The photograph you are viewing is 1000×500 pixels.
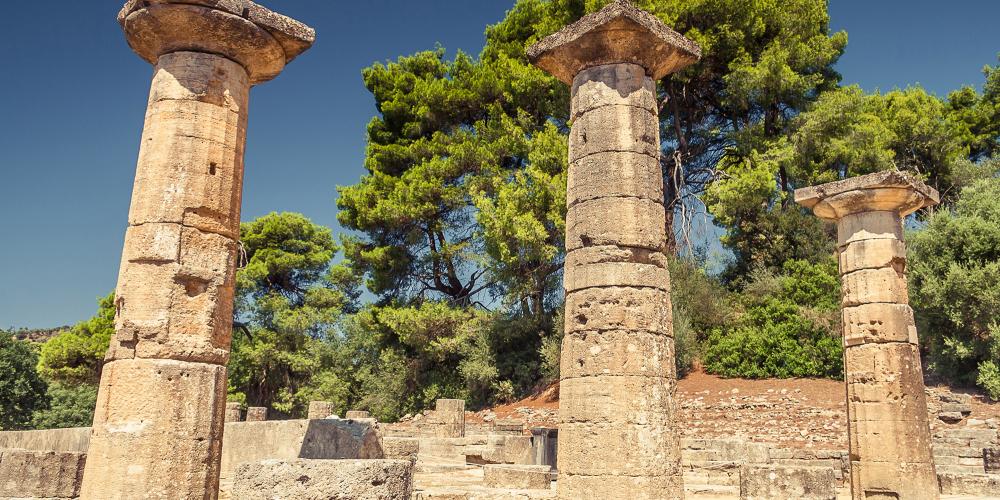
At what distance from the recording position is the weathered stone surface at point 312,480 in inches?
163

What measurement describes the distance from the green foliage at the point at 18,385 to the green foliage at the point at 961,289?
31.7 meters

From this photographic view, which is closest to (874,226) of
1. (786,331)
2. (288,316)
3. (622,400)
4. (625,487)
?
(622,400)

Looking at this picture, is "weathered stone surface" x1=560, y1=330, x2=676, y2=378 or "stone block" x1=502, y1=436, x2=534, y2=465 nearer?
"weathered stone surface" x1=560, y1=330, x2=676, y2=378

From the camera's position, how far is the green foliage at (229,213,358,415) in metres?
29.0

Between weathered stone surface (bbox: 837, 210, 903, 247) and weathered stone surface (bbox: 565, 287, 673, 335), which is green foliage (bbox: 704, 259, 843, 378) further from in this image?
weathered stone surface (bbox: 565, 287, 673, 335)

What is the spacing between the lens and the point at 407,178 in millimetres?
26766

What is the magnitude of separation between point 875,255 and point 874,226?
433 mm

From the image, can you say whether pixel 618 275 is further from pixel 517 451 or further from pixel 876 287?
pixel 517 451

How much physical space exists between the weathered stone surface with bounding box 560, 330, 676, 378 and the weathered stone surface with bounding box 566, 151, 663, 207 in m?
1.39

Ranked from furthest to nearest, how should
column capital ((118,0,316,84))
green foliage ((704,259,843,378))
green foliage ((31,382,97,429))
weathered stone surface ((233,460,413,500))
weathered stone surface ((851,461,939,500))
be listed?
green foliage ((31,382,97,429))
green foliage ((704,259,843,378))
weathered stone surface ((851,461,939,500))
column capital ((118,0,316,84))
weathered stone surface ((233,460,413,500))

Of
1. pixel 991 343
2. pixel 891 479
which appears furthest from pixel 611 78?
pixel 991 343

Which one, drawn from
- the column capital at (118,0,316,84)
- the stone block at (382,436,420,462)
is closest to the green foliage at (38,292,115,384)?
the stone block at (382,436,420,462)

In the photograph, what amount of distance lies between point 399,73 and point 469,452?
57.4 feet

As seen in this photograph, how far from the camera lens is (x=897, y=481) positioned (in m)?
9.59
